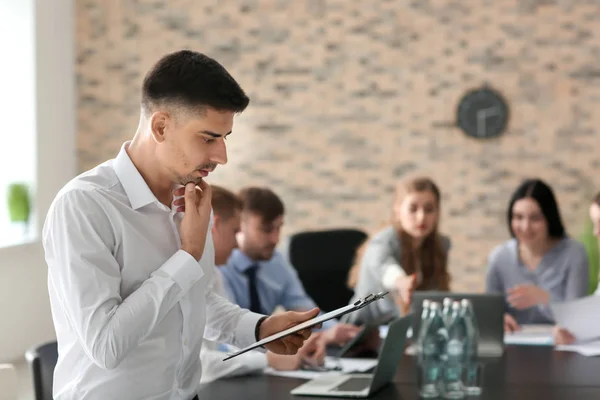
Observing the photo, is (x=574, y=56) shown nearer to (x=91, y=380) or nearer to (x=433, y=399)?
(x=433, y=399)

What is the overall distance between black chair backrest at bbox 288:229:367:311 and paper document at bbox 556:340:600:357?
159cm

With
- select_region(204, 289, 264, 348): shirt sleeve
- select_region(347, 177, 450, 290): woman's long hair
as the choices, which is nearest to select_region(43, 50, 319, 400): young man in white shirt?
select_region(204, 289, 264, 348): shirt sleeve

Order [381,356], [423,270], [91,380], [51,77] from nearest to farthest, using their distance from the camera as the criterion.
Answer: [91,380] < [381,356] < [423,270] < [51,77]

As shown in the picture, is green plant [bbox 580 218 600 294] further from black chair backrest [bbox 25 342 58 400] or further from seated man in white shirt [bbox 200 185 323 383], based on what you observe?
black chair backrest [bbox 25 342 58 400]

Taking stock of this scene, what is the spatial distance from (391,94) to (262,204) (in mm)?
3654

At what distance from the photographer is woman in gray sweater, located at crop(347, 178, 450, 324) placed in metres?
4.20

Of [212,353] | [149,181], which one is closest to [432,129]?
[212,353]

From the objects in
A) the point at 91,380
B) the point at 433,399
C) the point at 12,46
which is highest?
the point at 12,46

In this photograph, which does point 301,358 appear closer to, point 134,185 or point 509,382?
point 509,382

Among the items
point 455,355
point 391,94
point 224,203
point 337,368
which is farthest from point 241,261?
point 391,94

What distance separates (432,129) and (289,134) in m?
1.22

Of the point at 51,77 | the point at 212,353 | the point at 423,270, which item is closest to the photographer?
the point at 212,353

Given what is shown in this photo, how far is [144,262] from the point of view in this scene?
5.67 feet

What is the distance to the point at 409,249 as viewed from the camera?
429 cm
